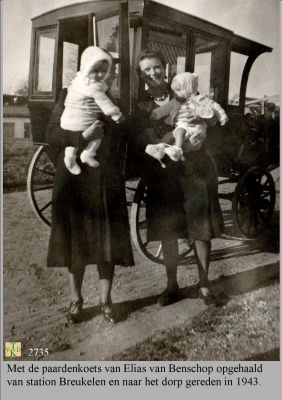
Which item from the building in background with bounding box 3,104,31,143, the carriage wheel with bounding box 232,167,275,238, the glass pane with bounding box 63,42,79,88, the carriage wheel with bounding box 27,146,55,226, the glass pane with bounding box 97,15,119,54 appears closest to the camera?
the glass pane with bounding box 97,15,119,54

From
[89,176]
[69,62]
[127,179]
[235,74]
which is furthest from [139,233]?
[235,74]

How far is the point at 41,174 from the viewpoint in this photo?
3.78 m

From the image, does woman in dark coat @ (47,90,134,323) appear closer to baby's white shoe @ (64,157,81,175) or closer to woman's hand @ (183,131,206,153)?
baby's white shoe @ (64,157,81,175)

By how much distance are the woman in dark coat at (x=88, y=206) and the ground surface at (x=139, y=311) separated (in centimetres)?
39

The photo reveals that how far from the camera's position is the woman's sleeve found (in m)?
2.70

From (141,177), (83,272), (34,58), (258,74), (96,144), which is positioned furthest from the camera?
(258,74)

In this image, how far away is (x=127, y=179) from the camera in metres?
3.17

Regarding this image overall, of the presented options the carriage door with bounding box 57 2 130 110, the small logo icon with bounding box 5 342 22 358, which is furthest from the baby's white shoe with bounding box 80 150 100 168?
the small logo icon with bounding box 5 342 22 358

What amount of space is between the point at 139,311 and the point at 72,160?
4.19 feet

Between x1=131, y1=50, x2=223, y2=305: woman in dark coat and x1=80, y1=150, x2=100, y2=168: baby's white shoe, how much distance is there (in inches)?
14.8

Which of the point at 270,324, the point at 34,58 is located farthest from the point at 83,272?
the point at 34,58

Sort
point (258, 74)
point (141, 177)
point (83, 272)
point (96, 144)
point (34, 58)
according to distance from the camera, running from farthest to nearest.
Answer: point (258, 74)
point (34, 58)
point (141, 177)
point (83, 272)
point (96, 144)
